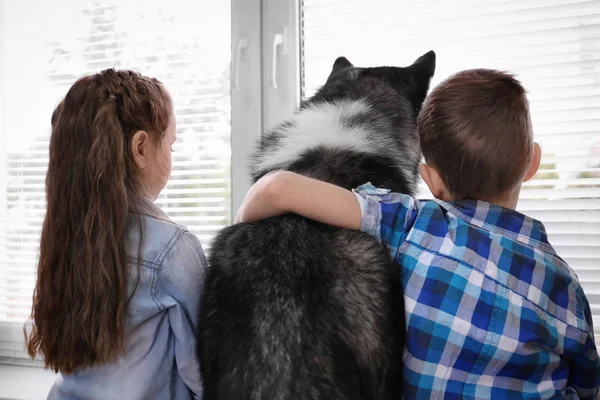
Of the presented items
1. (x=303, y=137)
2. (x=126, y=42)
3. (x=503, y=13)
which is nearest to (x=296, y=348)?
(x=303, y=137)

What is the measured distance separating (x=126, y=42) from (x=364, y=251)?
1421 millimetres

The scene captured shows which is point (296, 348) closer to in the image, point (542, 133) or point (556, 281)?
point (556, 281)

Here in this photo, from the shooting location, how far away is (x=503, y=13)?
1.61m

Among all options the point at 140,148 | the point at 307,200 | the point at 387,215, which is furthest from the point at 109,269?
the point at 387,215

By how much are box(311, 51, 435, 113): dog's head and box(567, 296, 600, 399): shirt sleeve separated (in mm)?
584

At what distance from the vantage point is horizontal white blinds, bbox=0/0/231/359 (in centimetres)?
196

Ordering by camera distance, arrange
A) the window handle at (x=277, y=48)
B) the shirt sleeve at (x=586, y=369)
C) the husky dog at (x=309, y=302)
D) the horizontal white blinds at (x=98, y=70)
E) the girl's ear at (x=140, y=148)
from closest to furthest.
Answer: the husky dog at (x=309, y=302)
the shirt sleeve at (x=586, y=369)
the girl's ear at (x=140, y=148)
the window handle at (x=277, y=48)
the horizontal white blinds at (x=98, y=70)

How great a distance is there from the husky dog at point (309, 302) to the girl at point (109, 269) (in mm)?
142

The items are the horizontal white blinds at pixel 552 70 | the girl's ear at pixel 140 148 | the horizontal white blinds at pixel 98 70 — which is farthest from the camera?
the horizontal white blinds at pixel 98 70

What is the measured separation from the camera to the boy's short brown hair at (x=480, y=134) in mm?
1059

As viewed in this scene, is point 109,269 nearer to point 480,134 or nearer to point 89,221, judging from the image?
point 89,221

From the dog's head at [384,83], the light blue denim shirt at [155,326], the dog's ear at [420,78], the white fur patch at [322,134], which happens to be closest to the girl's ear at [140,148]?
the light blue denim shirt at [155,326]

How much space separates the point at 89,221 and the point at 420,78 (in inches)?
31.3

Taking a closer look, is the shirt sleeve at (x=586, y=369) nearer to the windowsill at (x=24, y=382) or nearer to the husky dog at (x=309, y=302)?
the husky dog at (x=309, y=302)
